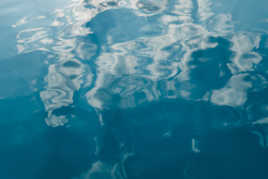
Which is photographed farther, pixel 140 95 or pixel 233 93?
pixel 140 95

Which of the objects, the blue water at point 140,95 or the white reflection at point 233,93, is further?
the white reflection at point 233,93

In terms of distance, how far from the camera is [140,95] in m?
2.81

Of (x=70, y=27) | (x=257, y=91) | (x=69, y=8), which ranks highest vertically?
(x=69, y=8)

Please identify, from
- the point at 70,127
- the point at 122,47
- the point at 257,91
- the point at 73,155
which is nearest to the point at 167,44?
the point at 122,47

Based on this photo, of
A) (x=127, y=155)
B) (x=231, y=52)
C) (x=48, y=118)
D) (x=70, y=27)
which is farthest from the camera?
(x=70, y=27)

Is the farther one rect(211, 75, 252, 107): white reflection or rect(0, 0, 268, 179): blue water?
rect(211, 75, 252, 107): white reflection

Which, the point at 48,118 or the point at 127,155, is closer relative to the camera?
the point at 127,155

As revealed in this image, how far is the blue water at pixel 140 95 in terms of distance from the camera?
2.07 m

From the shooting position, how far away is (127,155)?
2.13 metres

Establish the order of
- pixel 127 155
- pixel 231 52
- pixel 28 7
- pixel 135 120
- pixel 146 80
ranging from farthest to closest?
pixel 28 7, pixel 231 52, pixel 146 80, pixel 135 120, pixel 127 155

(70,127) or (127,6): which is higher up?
(127,6)

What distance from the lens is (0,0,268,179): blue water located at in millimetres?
2072

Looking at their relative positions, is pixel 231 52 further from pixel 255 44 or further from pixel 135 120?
pixel 135 120

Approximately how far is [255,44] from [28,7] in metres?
5.37
